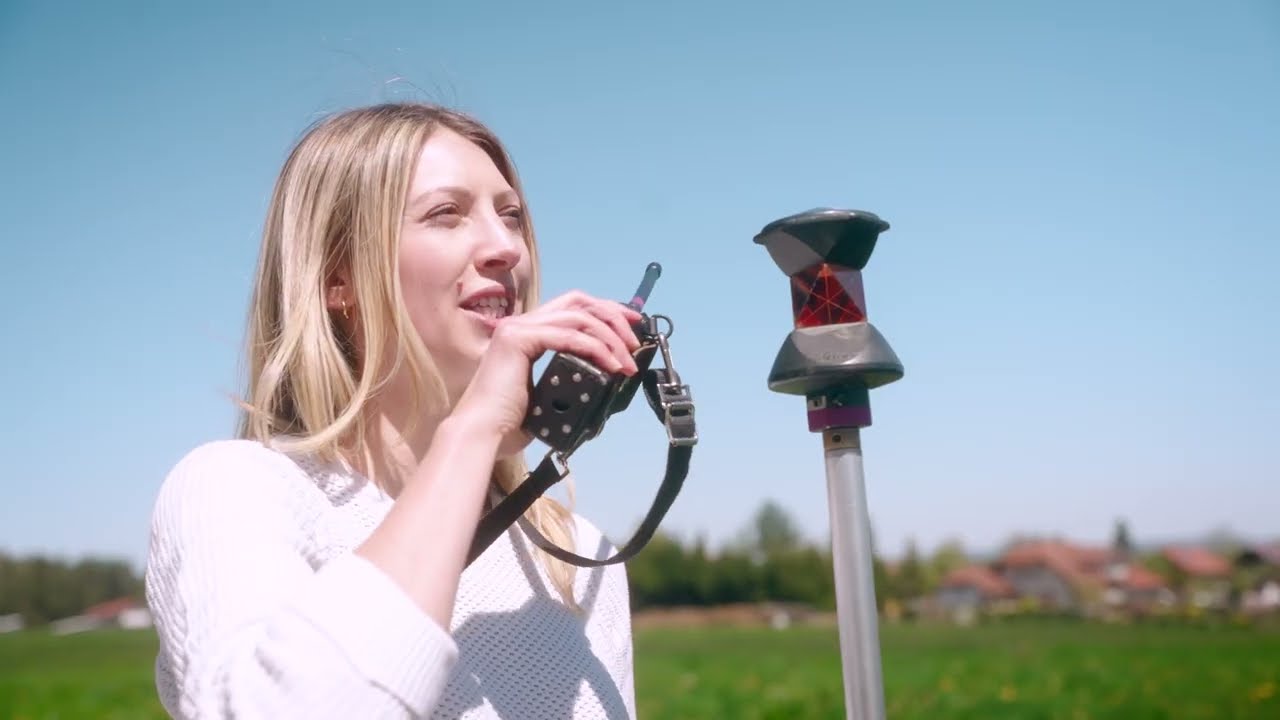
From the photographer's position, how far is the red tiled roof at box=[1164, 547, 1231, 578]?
59.6m

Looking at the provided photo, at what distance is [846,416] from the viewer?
1.54m

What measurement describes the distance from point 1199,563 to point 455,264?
67990mm

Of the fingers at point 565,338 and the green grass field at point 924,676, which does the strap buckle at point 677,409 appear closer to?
the fingers at point 565,338

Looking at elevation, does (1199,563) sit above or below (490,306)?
below

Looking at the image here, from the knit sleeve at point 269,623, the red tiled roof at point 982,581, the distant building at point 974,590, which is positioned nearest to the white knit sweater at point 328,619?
the knit sleeve at point 269,623

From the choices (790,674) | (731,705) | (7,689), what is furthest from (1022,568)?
(7,689)

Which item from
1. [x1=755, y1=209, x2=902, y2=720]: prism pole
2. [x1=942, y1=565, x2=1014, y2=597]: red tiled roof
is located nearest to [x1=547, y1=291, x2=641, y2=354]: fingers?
[x1=755, y1=209, x2=902, y2=720]: prism pole

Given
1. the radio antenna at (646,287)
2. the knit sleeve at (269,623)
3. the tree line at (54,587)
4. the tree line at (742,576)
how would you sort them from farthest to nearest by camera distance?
1. the tree line at (742,576)
2. the tree line at (54,587)
3. the radio antenna at (646,287)
4. the knit sleeve at (269,623)

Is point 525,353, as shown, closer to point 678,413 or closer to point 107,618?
point 678,413

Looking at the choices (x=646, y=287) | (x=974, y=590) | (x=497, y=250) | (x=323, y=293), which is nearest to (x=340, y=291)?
(x=323, y=293)

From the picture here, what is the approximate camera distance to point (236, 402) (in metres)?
2.19

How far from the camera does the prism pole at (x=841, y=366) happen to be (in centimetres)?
149

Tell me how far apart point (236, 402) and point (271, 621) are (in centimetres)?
89

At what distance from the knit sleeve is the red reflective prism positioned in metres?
0.73
